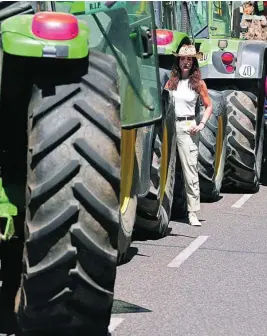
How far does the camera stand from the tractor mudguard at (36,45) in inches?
A: 176

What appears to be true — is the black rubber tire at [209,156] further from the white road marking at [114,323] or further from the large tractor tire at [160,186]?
the white road marking at [114,323]

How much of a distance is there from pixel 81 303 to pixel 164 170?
5.55 metres

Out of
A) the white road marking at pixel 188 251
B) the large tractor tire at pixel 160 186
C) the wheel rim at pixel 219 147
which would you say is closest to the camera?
the white road marking at pixel 188 251

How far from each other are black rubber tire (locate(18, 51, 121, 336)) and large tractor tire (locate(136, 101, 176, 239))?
15.0ft

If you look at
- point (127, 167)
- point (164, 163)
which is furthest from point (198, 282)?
point (164, 163)

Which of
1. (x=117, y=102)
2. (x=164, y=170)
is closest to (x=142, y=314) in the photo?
(x=117, y=102)

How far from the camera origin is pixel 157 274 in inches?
310

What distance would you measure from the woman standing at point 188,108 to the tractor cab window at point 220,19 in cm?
287

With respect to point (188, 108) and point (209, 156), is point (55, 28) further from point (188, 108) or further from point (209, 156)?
point (209, 156)

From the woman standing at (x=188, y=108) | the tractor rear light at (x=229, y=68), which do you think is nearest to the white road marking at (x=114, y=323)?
the woman standing at (x=188, y=108)

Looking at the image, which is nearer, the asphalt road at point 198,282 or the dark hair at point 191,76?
the asphalt road at point 198,282

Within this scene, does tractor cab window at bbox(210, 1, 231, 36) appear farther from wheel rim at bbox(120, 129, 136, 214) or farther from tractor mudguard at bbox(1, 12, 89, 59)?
tractor mudguard at bbox(1, 12, 89, 59)

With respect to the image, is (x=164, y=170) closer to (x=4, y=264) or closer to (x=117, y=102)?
(x=4, y=264)

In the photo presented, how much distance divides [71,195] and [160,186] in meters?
5.40
